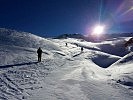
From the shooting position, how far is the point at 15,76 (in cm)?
1670

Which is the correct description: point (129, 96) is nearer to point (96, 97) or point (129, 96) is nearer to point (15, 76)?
point (96, 97)

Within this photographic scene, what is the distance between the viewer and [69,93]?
13.3 meters

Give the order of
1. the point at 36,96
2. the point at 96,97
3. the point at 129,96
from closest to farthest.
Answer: the point at 36,96, the point at 96,97, the point at 129,96

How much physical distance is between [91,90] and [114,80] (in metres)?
4.71

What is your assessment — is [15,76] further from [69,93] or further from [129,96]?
[129,96]

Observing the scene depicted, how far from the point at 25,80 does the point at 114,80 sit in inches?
304

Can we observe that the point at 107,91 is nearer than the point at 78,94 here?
No

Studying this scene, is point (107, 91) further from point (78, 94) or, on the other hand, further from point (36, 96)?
point (36, 96)

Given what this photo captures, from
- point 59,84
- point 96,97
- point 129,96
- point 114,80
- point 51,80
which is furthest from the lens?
point 114,80

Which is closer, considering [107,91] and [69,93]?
[69,93]

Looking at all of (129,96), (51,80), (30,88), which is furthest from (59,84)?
(129,96)

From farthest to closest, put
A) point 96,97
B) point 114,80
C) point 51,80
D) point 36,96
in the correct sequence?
point 114,80
point 51,80
point 96,97
point 36,96

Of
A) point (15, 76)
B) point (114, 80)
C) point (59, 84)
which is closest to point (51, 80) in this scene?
point (59, 84)

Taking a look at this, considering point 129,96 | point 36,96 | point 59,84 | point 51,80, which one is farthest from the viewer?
point 51,80
